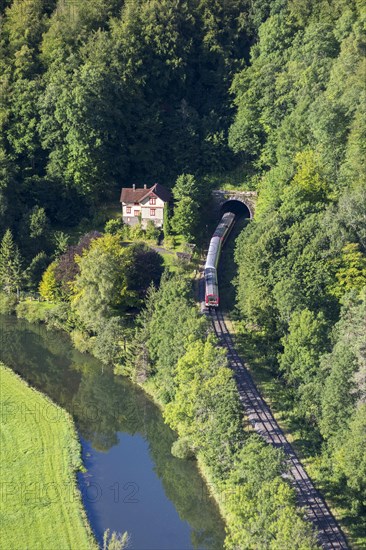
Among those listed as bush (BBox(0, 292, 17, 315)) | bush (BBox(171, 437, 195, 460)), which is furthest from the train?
bush (BBox(0, 292, 17, 315))

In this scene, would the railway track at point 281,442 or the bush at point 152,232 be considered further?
the bush at point 152,232

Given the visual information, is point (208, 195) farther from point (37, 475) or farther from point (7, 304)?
point (37, 475)

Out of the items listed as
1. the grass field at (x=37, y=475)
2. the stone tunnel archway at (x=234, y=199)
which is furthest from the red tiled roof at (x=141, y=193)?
the grass field at (x=37, y=475)

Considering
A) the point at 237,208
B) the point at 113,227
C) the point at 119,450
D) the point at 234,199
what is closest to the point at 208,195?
the point at 234,199

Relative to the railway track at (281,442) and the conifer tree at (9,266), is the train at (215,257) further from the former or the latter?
the conifer tree at (9,266)

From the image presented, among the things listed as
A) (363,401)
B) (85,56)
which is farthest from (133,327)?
(85,56)

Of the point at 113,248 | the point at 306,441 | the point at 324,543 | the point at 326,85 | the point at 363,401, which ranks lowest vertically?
the point at 324,543

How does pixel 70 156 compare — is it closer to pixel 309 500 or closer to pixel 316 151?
pixel 316 151
